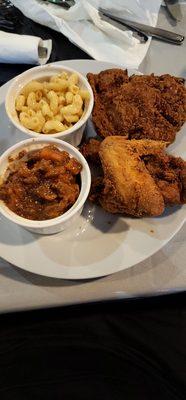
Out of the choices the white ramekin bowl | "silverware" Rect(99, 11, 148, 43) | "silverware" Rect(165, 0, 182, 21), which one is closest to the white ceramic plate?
the white ramekin bowl

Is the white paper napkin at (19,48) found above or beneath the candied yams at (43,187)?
above

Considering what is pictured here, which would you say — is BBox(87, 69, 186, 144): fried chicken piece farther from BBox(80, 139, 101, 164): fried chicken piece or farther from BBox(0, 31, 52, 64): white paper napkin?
BBox(0, 31, 52, 64): white paper napkin

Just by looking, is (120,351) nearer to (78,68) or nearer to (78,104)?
(78,104)

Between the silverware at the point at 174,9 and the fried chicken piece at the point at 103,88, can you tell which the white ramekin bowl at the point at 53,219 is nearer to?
the fried chicken piece at the point at 103,88

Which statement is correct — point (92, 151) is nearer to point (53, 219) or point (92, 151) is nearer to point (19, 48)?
point (53, 219)

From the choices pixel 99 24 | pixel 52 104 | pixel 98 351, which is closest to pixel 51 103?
pixel 52 104

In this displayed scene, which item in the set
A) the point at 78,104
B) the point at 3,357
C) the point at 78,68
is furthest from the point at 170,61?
the point at 3,357

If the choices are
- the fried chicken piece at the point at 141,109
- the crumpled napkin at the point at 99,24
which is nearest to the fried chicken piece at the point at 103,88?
the fried chicken piece at the point at 141,109
